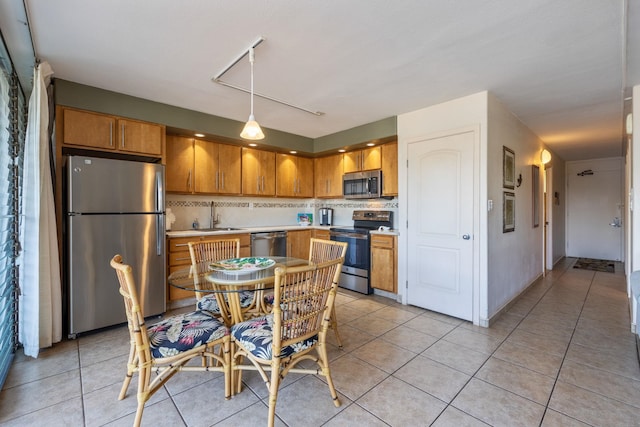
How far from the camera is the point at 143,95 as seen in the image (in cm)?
309

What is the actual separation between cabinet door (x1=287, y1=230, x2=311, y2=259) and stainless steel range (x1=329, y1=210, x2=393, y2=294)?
18.5 inches

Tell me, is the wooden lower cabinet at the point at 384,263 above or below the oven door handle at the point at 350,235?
below

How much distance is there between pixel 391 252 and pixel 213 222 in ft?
8.36

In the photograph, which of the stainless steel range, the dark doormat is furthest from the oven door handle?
the dark doormat

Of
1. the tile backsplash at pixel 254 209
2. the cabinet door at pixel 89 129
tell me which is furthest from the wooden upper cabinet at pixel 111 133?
the tile backsplash at pixel 254 209

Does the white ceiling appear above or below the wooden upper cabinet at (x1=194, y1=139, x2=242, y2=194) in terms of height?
above

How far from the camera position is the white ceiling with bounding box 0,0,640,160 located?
1768 millimetres

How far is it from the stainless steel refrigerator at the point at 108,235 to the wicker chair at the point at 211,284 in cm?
76

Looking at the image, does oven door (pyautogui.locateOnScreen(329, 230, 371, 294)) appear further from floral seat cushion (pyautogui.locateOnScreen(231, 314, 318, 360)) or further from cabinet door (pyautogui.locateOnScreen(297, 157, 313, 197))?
floral seat cushion (pyautogui.locateOnScreen(231, 314, 318, 360))

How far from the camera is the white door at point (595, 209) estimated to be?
255 inches

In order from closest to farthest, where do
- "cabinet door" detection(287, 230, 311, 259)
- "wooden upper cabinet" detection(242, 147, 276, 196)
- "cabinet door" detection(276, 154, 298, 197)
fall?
1. "wooden upper cabinet" detection(242, 147, 276, 196)
2. "cabinet door" detection(287, 230, 311, 259)
3. "cabinet door" detection(276, 154, 298, 197)

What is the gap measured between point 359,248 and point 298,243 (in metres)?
1.01

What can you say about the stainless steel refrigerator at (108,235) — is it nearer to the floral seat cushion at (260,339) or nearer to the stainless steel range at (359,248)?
the floral seat cushion at (260,339)

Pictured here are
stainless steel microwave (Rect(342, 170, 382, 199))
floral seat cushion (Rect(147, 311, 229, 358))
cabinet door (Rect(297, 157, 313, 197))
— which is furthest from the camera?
cabinet door (Rect(297, 157, 313, 197))
